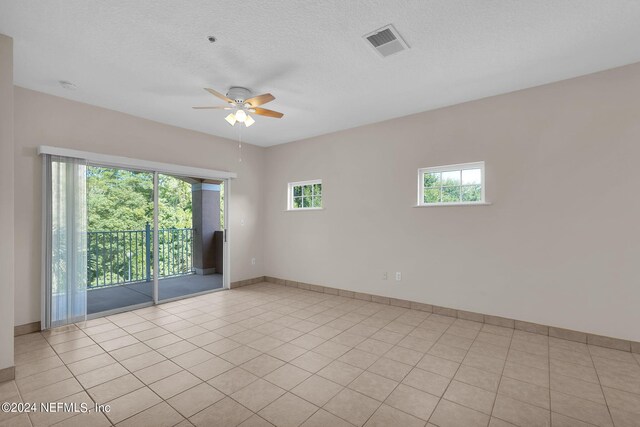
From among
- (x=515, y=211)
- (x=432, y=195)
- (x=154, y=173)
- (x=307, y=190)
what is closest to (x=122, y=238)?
(x=154, y=173)

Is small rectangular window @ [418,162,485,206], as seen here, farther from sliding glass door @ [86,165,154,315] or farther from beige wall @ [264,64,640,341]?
sliding glass door @ [86,165,154,315]

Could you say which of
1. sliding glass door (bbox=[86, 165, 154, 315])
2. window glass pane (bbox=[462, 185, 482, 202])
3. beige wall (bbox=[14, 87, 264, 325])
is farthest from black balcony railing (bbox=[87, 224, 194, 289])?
window glass pane (bbox=[462, 185, 482, 202])

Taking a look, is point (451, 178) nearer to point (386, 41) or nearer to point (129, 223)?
point (386, 41)

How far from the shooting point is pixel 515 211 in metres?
3.43

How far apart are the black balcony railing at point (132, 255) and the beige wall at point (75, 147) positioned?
1.33 meters

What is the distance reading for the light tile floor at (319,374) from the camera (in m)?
1.96

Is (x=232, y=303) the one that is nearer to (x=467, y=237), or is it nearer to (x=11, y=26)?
(x=467, y=237)

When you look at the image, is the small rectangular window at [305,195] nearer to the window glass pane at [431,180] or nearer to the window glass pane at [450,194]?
the window glass pane at [431,180]

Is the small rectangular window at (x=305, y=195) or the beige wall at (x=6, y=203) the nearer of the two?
the beige wall at (x=6, y=203)

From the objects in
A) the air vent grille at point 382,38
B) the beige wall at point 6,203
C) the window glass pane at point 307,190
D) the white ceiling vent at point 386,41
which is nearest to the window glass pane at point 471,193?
the white ceiling vent at point 386,41

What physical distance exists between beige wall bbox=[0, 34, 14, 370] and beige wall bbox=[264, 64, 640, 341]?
384 cm

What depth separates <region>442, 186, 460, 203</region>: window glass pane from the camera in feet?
12.9

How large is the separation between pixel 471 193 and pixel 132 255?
5995 mm

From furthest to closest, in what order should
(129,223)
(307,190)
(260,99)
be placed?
(307,190), (129,223), (260,99)
